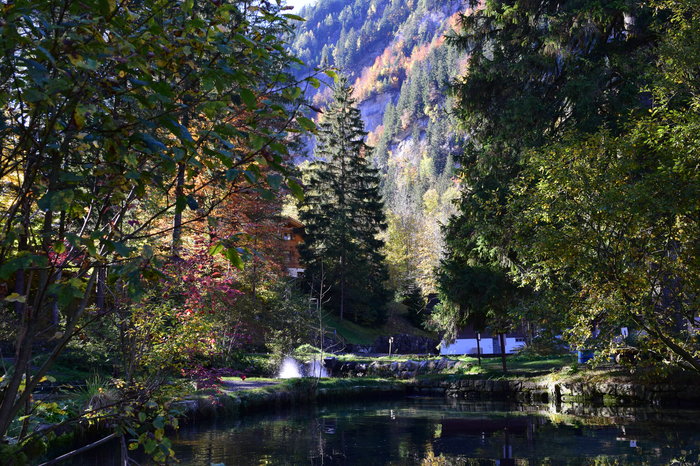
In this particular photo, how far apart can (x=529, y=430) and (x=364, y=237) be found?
3261 centimetres

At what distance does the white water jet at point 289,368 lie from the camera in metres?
21.2

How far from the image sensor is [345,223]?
4116 centimetres

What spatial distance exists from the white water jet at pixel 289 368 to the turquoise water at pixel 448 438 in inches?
222

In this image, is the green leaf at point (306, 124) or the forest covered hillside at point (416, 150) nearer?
the green leaf at point (306, 124)

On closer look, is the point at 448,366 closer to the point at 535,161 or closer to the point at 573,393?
the point at 573,393

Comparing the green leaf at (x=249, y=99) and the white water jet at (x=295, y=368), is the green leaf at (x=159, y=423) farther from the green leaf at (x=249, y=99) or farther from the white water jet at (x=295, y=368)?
the white water jet at (x=295, y=368)

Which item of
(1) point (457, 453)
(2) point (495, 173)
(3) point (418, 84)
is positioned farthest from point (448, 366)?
(3) point (418, 84)

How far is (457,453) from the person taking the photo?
974cm

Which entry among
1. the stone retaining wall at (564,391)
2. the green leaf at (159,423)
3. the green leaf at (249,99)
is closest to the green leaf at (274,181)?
the green leaf at (249,99)

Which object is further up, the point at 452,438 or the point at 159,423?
the point at 159,423

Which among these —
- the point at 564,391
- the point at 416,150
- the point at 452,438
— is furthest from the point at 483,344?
the point at 416,150

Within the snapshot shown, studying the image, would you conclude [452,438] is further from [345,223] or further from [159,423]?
[345,223]

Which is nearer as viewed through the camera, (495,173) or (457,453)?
(457,453)

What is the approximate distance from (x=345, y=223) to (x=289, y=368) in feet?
67.5
